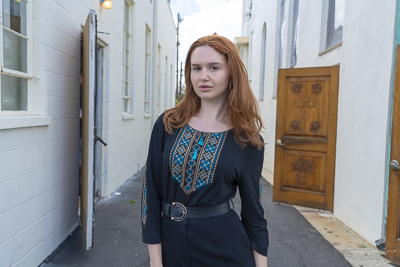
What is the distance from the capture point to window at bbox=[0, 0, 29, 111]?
2658 mm

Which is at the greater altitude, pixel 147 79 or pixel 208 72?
pixel 147 79

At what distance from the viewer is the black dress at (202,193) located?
1.47 metres

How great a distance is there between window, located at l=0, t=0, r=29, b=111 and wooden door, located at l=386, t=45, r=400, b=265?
3.61 m

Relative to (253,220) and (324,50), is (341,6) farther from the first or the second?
(253,220)

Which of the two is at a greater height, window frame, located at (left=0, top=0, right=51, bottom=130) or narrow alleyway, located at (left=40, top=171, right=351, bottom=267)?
window frame, located at (left=0, top=0, right=51, bottom=130)

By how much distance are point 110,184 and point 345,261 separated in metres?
3.85

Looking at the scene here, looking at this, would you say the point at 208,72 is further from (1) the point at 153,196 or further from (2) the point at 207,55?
(1) the point at 153,196

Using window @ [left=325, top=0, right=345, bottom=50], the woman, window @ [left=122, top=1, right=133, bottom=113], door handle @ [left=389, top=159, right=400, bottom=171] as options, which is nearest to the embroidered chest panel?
the woman

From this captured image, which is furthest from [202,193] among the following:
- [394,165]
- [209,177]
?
[394,165]

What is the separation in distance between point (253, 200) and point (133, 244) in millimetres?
2691

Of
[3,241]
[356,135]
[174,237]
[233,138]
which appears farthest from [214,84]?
[356,135]

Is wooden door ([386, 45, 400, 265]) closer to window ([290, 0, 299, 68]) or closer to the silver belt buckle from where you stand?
the silver belt buckle

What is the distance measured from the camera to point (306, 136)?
5570mm

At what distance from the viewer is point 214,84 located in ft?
5.01
